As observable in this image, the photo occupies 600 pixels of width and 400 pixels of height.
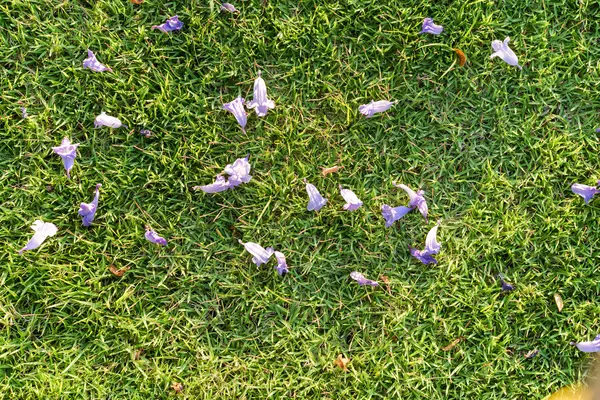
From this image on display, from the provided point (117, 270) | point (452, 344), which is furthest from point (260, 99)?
point (452, 344)

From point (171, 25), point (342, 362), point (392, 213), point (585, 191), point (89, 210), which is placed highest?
point (171, 25)

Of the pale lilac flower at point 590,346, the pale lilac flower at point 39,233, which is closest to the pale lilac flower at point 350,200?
the pale lilac flower at point 590,346

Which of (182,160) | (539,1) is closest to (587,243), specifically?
(539,1)

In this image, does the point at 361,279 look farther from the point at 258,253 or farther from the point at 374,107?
the point at 374,107

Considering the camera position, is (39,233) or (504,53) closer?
(39,233)

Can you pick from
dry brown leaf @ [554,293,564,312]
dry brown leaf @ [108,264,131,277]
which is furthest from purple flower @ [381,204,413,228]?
dry brown leaf @ [108,264,131,277]

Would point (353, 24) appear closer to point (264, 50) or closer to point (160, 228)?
point (264, 50)
